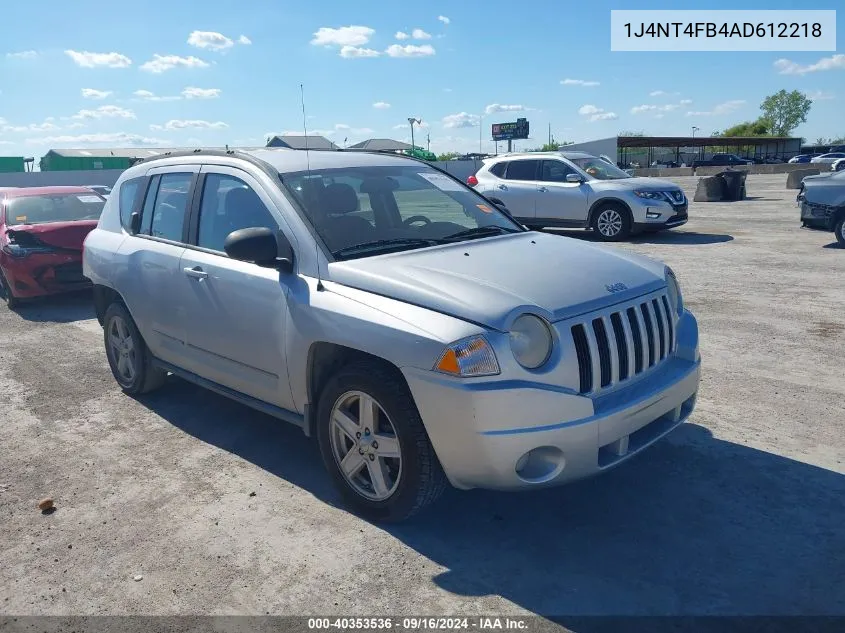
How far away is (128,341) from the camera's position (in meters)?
5.45

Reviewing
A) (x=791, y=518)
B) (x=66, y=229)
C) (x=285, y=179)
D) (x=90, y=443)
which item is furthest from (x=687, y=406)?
(x=66, y=229)

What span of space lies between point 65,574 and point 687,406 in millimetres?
3177

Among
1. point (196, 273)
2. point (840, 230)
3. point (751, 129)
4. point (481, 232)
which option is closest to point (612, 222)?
point (840, 230)

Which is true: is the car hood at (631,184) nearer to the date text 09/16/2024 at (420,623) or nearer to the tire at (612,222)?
the tire at (612,222)

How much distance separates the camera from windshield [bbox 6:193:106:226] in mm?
9758

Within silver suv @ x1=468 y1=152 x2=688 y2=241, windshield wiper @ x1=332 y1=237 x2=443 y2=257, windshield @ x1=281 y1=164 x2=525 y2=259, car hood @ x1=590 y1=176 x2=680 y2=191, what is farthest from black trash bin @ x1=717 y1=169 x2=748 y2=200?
windshield wiper @ x1=332 y1=237 x2=443 y2=257

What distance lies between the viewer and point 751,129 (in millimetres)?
118875

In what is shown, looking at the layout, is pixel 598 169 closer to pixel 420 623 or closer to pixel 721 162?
pixel 420 623

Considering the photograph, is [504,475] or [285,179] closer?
[504,475]

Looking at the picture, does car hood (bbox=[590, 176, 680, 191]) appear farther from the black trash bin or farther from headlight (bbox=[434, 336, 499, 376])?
headlight (bbox=[434, 336, 499, 376])

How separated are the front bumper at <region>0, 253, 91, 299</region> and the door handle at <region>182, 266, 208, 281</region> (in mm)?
5598

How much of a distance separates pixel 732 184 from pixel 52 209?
20081 mm

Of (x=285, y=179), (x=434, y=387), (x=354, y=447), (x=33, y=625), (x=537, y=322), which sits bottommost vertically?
(x=33, y=625)

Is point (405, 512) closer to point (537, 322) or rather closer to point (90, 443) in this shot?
point (537, 322)
